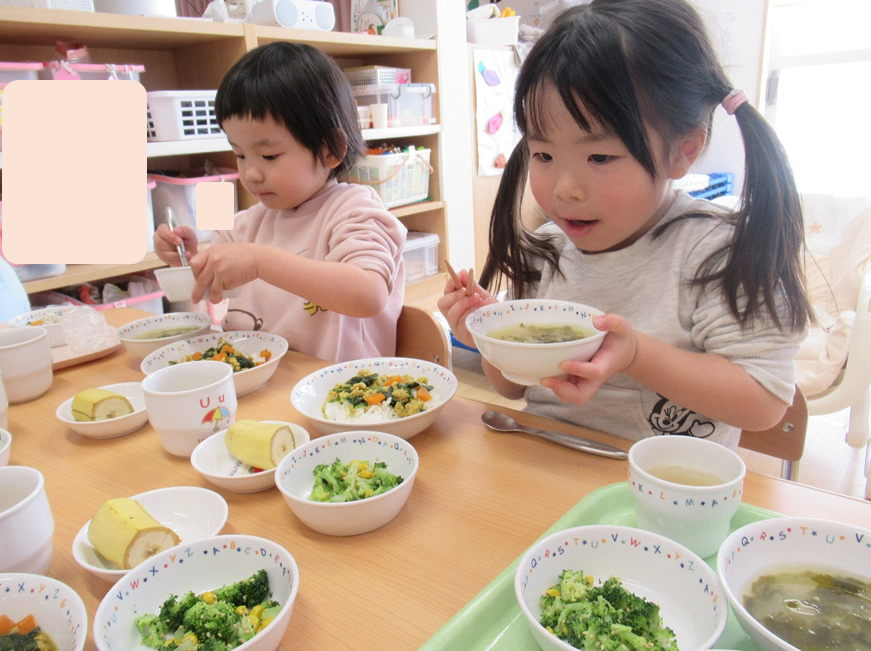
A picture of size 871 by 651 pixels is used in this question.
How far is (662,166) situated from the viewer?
0.87 metres

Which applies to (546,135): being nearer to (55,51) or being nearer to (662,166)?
(662,166)

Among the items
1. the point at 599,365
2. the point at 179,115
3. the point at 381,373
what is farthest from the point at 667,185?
the point at 179,115

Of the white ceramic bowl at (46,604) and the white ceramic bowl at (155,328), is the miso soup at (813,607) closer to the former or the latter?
the white ceramic bowl at (46,604)

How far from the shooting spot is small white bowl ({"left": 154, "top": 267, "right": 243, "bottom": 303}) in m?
1.14

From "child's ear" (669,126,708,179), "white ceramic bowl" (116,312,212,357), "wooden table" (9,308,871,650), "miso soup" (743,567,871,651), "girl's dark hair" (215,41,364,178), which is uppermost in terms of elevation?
"girl's dark hair" (215,41,364,178)

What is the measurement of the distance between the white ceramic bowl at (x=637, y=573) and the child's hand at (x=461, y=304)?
0.42 meters

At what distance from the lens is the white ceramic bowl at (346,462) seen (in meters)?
0.62

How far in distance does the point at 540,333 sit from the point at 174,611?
54 cm

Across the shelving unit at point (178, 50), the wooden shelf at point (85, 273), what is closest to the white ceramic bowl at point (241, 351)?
the wooden shelf at point (85, 273)

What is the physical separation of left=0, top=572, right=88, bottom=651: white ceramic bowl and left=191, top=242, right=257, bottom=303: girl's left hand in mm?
664

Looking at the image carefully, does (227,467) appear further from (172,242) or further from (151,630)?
(172,242)

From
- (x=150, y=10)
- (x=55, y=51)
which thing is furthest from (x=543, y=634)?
(x=55, y=51)
